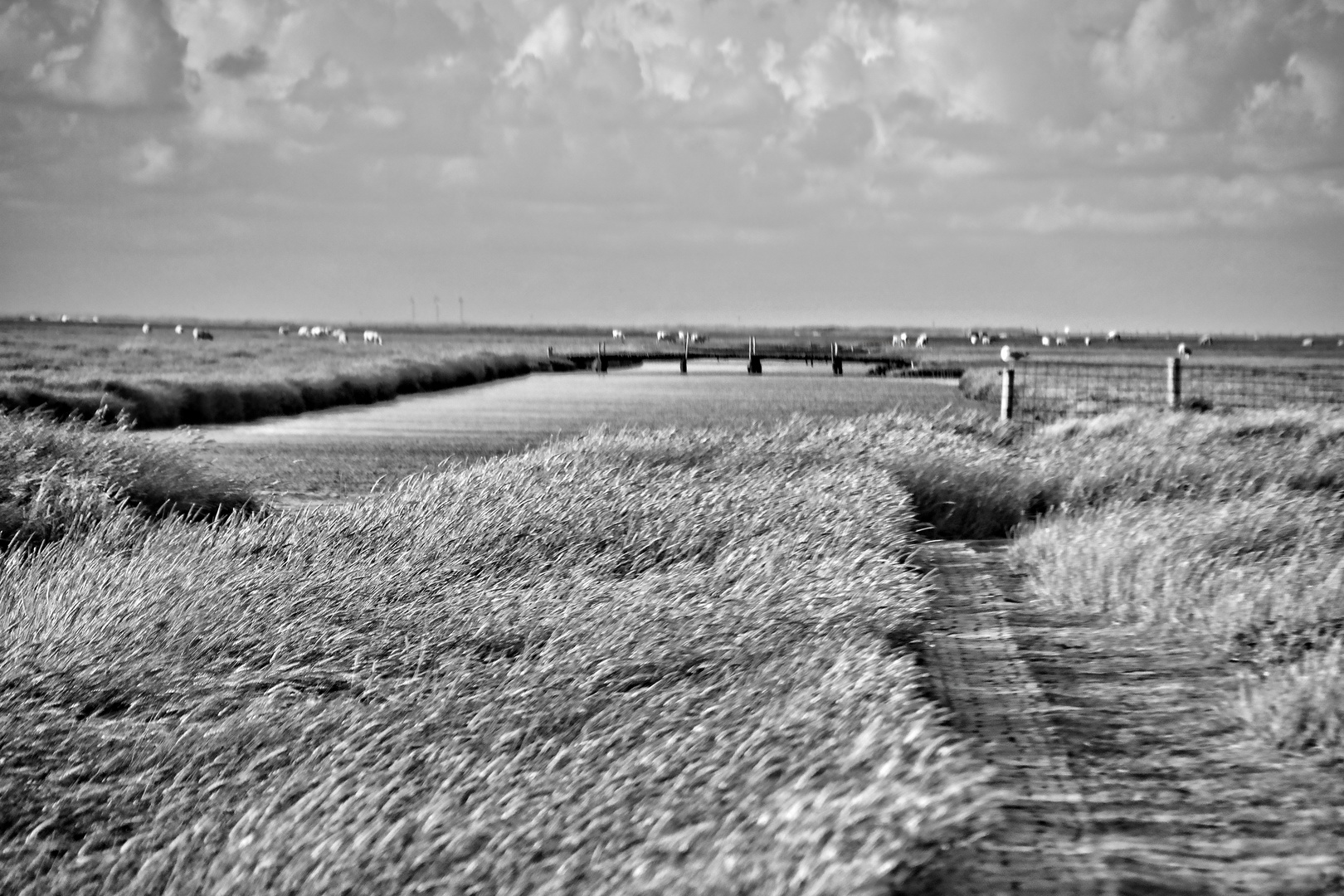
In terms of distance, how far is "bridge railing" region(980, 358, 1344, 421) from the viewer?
27411 mm

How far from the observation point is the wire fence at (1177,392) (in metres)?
29.6

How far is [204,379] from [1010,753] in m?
36.3

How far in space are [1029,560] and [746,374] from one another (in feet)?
200

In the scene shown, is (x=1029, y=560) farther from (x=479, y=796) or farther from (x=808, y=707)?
(x=479, y=796)

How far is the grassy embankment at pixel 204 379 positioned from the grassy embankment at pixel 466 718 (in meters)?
10.6

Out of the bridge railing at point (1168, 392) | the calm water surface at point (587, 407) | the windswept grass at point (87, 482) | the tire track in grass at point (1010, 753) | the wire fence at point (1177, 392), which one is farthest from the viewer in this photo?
the calm water surface at point (587, 407)

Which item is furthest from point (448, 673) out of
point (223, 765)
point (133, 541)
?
point (133, 541)

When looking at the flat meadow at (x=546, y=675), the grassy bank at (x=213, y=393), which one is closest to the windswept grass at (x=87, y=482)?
the flat meadow at (x=546, y=675)

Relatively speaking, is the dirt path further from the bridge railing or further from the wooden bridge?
the wooden bridge

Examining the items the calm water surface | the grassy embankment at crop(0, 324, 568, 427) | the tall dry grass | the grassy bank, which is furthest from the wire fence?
the grassy embankment at crop(0, 324, 568, 427)

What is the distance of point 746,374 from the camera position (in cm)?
7131

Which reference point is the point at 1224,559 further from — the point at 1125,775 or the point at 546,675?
the point at 546,675

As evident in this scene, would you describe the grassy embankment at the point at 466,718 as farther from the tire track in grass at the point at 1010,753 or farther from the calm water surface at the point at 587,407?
the calm water surface at the point at 587,407

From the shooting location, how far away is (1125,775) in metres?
5.40
